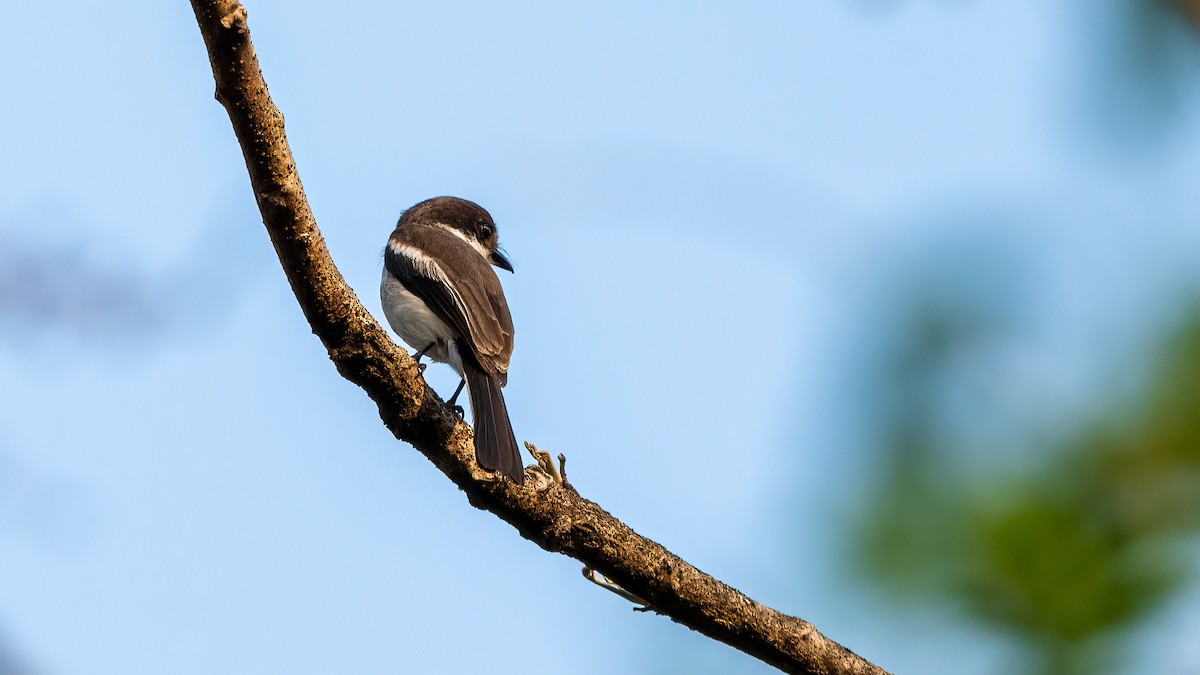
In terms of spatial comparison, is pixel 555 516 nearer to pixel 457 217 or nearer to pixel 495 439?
pixel 495 439

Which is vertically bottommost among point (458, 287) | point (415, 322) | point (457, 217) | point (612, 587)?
point (612, 587)

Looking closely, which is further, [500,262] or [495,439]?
[500,262]

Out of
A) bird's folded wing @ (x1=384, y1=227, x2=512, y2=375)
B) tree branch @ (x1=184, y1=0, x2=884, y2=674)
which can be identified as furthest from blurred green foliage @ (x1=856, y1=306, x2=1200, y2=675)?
bird's folded wing @ (x1=384, y1=227, x2=512, y2=375)

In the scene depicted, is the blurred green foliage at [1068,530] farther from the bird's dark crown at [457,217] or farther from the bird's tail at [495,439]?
the bird's dark crown at [457,217]

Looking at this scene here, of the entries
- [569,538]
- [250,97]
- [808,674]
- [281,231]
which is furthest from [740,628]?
[250,97]

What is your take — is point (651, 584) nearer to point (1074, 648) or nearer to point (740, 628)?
point (740, 628)

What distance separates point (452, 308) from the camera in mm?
5293

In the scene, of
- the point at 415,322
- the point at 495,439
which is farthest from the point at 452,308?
the point at 495,439

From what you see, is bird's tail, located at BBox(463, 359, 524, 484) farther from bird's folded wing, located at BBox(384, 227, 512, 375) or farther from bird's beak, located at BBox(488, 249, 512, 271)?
bird's beak, located at BBox(488, 249, 512, 271)

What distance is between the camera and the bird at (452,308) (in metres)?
5.04

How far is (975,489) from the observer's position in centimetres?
265

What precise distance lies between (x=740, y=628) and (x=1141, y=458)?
1.18 m

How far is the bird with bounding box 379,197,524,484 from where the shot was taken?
5.04m

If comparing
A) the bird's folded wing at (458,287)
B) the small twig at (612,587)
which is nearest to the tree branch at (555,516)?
the small twig at (612,587)
